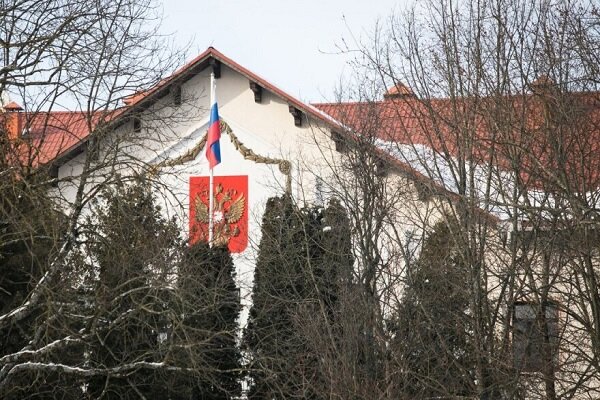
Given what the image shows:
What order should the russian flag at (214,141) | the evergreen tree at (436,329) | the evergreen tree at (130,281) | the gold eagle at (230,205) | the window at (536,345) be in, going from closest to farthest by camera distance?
the window at (536,345)
the evergreen tree at (130,281)
the evergreen tree at (436,329)
the russian flag at (214,141)
the gold eagle at (230,205)

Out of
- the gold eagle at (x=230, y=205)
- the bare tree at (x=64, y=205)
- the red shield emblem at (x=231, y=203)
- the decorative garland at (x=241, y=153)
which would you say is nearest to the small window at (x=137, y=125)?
the bare tree at (x=64, y=205)

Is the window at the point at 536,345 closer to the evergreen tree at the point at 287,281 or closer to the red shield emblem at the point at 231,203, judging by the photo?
the evergreen tree at the point at 287,281

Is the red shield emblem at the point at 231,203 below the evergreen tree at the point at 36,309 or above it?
above

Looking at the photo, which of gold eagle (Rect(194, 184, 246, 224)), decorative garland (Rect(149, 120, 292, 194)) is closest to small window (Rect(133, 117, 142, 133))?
gold eagle (Rect(194, 184, 246, 224))

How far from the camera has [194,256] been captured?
27188 mm

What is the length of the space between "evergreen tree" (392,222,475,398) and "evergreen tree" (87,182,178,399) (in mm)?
4171

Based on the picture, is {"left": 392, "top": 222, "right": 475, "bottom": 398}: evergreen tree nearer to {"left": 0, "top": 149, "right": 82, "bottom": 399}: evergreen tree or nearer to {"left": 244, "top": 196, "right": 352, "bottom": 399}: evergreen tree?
{"left": 244, "top": 196, "right": 352, "bottom": 399}: evergreen tree

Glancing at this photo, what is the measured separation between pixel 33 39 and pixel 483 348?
8.14 metres

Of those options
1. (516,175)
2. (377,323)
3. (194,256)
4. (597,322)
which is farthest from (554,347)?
(194,256)

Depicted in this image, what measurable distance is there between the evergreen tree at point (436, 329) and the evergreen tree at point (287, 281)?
8.22 ft

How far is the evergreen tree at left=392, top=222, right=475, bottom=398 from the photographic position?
21312 mm

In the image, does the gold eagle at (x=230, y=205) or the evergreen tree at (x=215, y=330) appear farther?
the gold eagle at (x=230, y=205)

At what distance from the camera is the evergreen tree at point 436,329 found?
21.3m

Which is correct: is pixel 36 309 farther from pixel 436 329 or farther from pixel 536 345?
pixel 536 345
